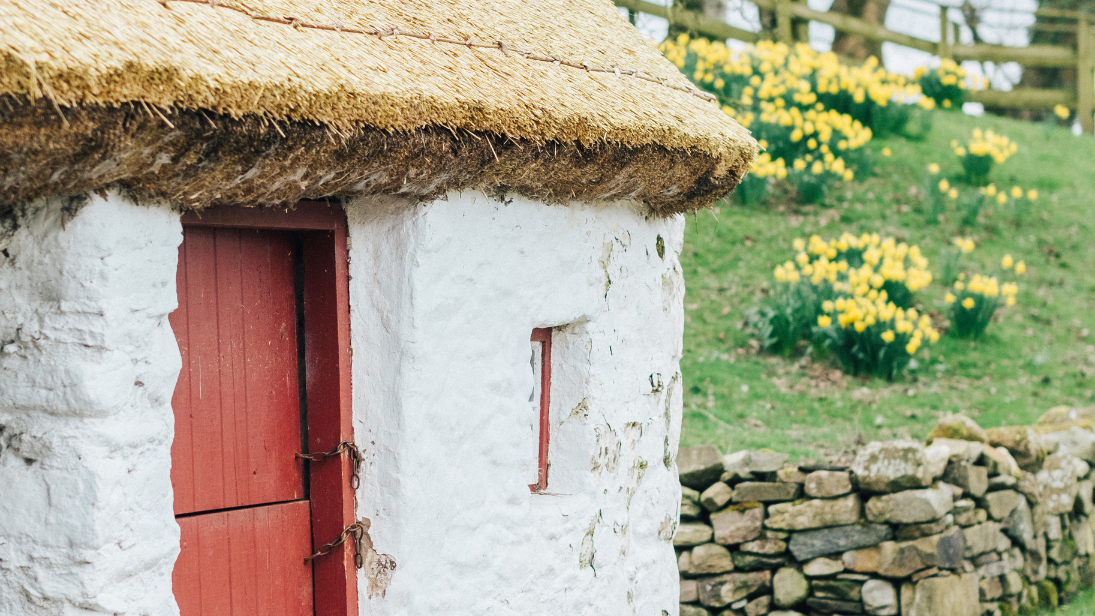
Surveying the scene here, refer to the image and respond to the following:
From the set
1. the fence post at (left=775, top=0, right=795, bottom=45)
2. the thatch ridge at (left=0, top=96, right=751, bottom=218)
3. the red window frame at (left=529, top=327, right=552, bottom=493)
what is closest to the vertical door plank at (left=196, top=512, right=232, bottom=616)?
the thatch ridge at (left=0, top=96, right=751, bottom=218)

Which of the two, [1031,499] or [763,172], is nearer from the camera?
[1031,499]

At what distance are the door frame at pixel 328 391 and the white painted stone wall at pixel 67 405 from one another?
2.23 ft

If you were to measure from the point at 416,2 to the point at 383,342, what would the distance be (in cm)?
107

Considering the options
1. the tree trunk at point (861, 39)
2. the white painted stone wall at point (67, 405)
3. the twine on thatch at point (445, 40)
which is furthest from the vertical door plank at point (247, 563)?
the tree trunk at point (861, 39)

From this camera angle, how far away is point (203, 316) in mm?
2744

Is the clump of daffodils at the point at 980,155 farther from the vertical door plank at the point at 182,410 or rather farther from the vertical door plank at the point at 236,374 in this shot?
the vertical door plank at the point at 182,410

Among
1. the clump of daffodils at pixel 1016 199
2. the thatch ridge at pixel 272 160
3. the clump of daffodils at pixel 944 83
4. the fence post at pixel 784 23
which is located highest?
the fence post at pixel 784 23

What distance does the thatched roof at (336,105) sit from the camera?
1.93 meters

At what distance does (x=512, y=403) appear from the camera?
3.22m

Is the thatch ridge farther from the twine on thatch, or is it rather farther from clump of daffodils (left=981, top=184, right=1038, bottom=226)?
clump of daffodils (left=981, top=184, right=1038, bottom=226)

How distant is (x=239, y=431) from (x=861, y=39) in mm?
10932

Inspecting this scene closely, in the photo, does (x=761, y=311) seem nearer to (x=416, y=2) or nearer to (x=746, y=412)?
(x=746, y=412)

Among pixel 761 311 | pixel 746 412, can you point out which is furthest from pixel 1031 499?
pixel 761 311

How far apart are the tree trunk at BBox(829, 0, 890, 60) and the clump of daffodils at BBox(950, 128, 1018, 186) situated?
283cm
